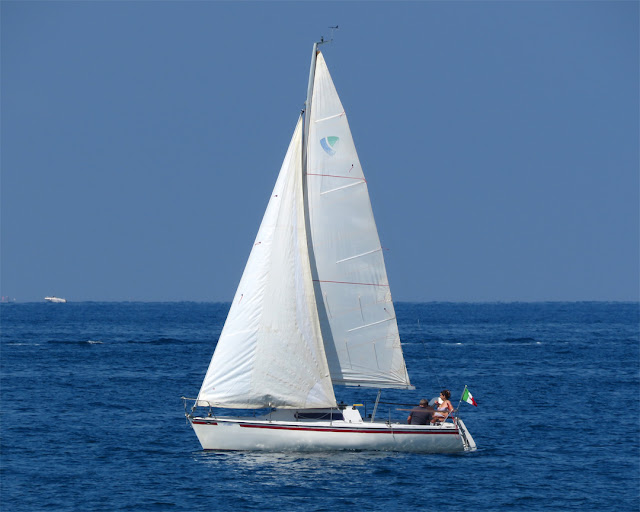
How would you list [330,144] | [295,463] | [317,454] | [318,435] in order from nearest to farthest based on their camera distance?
[295,463] → [318,435] → [317,454] → [330,144]

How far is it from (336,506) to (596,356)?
2143 inches

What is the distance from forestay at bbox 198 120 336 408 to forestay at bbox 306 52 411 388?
525mm

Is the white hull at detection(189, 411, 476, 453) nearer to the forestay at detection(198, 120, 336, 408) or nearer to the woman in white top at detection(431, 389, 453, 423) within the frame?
the woman in white top at detection(431, 389, 453, 423)

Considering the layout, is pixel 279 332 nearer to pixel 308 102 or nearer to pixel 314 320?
pixel 314 320

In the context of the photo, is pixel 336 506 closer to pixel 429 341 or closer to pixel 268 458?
pixel 268 458

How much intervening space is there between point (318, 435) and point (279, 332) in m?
3.60

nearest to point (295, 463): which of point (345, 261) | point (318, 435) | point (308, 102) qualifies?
point (318, 435)

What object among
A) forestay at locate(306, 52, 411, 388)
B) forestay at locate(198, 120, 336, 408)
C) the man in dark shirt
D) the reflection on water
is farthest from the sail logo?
the reflection on water

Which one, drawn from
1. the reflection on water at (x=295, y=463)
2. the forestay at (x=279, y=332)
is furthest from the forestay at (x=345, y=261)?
the reflection on water at (x=295, y=463)

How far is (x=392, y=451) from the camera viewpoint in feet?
110

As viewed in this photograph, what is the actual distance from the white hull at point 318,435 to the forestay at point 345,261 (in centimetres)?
181

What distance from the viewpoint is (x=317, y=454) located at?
32812 mm

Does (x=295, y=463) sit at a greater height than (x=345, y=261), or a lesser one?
lesser

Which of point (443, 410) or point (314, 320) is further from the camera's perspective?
point (443, 410)
